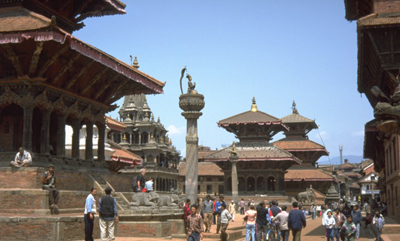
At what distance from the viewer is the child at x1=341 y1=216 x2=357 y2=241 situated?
17.2 metres

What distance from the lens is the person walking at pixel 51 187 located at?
18188 mm

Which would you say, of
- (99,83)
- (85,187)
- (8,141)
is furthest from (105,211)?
(99,83)

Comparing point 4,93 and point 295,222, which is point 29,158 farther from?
point 295,222

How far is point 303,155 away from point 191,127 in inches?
1955

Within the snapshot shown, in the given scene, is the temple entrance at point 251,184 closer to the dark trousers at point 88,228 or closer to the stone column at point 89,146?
the stone column at point 89,146

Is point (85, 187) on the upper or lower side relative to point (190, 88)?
lower

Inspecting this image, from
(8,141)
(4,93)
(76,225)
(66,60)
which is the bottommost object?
(76,225)

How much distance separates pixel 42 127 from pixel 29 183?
4.05 m

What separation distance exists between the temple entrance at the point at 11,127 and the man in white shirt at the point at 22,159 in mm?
3253

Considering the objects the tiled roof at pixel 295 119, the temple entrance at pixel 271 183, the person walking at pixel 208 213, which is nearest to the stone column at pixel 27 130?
the person walking at pixel 208 213

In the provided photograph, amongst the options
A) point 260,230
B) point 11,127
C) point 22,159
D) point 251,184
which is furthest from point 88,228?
point 251,184

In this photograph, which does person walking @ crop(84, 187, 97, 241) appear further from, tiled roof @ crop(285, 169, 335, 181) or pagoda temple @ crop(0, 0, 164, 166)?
tiled roof @ crop(285, 169, 335, 181)

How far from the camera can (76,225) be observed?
17.3 meters

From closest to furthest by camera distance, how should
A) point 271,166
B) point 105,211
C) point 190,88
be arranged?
point 105,211 → point 190,88 → point 271,166
